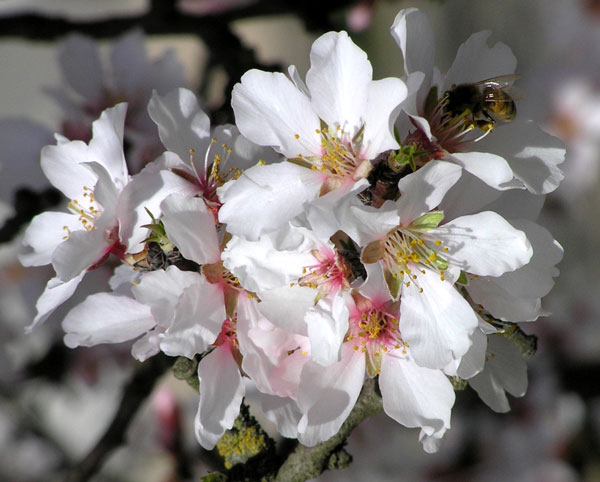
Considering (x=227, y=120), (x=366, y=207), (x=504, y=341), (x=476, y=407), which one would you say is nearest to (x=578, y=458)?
(x=476, y=407)

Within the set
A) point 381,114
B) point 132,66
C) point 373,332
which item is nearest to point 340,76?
point 381,114

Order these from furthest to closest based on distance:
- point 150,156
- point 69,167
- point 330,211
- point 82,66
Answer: point 82,66 < point 150,156 < point 69,167 < point 330,211

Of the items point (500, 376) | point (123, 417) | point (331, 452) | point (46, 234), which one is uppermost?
point (46, 234)

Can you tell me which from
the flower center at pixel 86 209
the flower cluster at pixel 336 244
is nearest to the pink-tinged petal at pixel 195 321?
the flower cluster at pixel 336 244

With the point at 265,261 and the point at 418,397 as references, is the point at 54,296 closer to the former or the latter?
the point at 265,261

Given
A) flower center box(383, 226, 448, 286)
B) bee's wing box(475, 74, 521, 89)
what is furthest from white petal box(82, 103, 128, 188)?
bee's wing box(475, 74, 521, 89)

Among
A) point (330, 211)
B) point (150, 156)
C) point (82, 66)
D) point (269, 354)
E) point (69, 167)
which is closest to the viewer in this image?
point (330, 211)

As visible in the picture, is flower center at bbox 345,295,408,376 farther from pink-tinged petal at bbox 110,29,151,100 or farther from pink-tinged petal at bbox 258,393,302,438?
pink-tinged petal at bbox 110,29,151,100

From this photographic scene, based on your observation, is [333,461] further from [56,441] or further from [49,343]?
[56,441]
